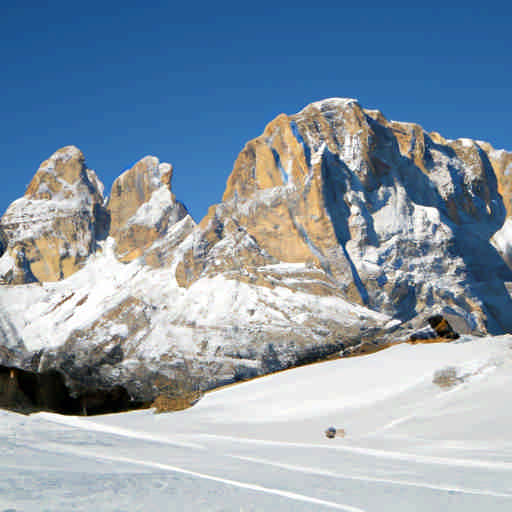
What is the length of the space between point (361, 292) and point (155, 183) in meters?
55.1

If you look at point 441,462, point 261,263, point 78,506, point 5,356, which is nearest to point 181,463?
point 78,506

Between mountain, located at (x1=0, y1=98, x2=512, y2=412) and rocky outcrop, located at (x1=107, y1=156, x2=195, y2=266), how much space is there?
0.37m

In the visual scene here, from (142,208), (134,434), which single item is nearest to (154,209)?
(142,208)

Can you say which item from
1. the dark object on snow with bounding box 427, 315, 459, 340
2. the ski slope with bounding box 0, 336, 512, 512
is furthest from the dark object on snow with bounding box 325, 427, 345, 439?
the dark object on snow with bounding box 427, 315, 459, 340

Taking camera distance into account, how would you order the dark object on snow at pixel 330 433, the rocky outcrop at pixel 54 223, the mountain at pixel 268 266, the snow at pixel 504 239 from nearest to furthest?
1. the dark object on snow at pixel 330 433
2. the mountain at pixel 268 266
3. the rocky outcrop at pixel 54 223
4. the snow at pixel 504 239

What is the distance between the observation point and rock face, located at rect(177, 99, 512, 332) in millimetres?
67500

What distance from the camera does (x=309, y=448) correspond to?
1232 centimetres

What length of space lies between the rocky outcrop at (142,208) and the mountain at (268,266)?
1.22 feet

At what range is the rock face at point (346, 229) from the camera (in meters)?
67.5

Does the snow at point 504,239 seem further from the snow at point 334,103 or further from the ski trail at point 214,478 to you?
the ski trail at point 214,478

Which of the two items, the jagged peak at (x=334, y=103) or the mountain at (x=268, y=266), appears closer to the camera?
the mountain at (x=268, y=266)

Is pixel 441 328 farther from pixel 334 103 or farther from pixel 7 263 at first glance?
pixel 7 263

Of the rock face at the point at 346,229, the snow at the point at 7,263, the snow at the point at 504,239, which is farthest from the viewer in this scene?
the snow at the point at 504,239

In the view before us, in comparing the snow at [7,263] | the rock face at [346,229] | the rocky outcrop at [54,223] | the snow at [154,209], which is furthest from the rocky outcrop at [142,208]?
the rock face at [346,229]
